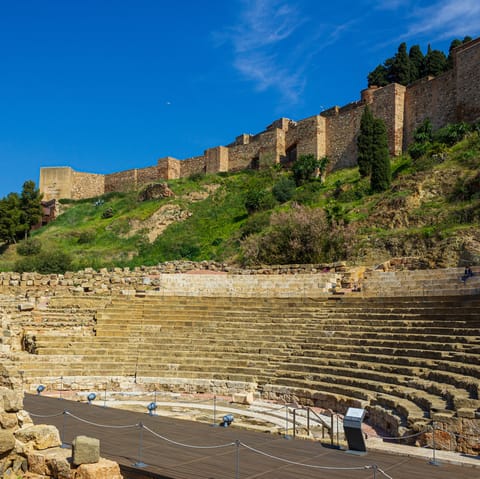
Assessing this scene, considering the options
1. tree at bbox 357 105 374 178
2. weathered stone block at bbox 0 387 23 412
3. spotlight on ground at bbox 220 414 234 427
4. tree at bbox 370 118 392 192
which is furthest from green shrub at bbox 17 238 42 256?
weathered stone block at bbox 0 387 23 412

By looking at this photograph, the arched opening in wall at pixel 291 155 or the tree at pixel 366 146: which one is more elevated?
the arched opening in wall at pixel 291 155

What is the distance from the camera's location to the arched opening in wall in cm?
4207

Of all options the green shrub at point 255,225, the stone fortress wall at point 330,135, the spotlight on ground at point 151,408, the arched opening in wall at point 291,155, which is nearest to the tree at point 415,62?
the stone fortress wall at point 330,135

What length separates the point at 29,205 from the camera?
1583 inches

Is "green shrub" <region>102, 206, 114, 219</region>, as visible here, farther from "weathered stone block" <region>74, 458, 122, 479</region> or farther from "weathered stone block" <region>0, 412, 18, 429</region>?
"weathered stone block" <region>74, 458, 122, 479</region>

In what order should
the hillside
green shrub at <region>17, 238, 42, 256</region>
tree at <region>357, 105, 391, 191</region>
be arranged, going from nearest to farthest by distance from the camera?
the hillside
tree at <region>357, 105, 391, 191</region>
green shrub at <region>17, 238, 42, 256</region>

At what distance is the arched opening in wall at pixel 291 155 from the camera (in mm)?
42072

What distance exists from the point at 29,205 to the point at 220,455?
121ft

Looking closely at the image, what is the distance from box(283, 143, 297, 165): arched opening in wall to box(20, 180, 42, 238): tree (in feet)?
61.8

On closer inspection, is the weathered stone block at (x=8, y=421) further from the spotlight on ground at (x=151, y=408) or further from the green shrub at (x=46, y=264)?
the green shrub at (x=46, y=264)

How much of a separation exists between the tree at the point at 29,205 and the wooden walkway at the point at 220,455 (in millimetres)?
32412

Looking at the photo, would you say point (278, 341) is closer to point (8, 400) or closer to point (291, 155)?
point (8, 400)

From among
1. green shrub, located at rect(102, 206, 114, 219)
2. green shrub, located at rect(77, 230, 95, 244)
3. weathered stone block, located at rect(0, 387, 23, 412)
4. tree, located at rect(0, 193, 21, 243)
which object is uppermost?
green shrub, located at rect(102, 206, 114, 219)

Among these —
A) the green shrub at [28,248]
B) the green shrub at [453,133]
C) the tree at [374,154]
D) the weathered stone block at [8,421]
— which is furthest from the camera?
the green shrub at [28,248]
